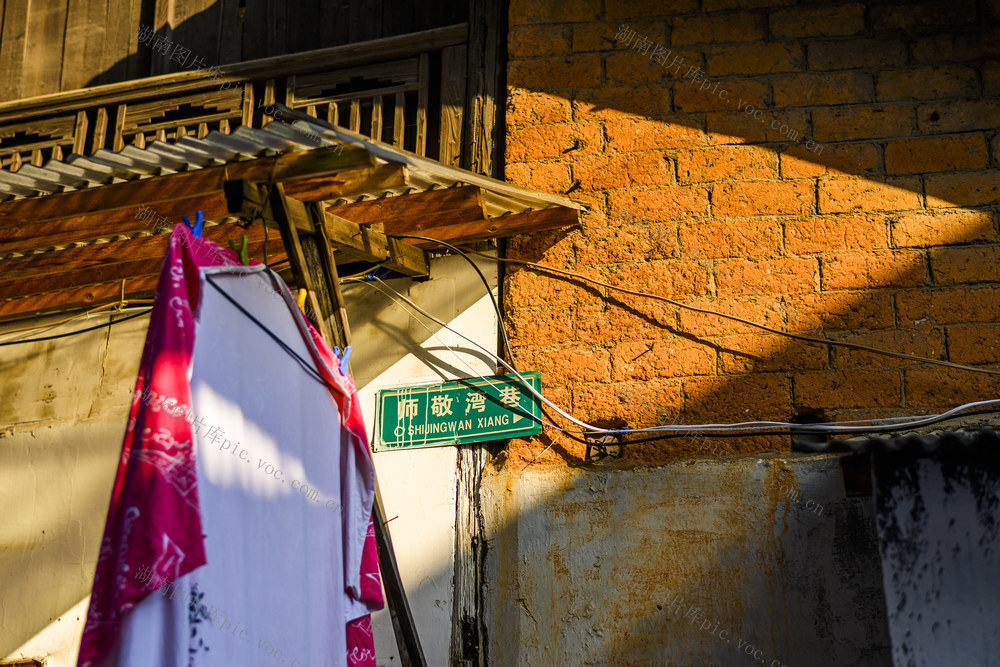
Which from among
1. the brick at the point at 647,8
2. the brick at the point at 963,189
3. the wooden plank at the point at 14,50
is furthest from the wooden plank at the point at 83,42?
the brick at the point at 963,189

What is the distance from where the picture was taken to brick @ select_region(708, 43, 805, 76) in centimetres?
411

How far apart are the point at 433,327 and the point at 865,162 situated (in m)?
1.94

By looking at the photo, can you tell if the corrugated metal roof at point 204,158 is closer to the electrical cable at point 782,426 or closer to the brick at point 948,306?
the electrical cable at point 782,426

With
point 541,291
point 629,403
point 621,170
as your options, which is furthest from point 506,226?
point 629,403

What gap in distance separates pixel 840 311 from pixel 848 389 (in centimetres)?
33

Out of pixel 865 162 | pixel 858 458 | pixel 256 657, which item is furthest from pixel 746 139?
pixel 256 657

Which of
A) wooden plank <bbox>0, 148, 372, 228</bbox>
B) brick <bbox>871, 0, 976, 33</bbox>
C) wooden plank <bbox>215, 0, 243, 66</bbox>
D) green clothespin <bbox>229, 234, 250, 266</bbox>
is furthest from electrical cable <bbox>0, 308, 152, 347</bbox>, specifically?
brick <bbox>871, 0, 976, 33</bbox>

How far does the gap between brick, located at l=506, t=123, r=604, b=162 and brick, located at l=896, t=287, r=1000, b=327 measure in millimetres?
1449

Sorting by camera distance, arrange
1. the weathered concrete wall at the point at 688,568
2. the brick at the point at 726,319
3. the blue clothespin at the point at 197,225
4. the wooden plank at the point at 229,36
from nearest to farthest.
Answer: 1. the blue clothespin at the point at 197,225
2. the weathered concrete wall at the point at 688,568
3. the brick at the point at 726,319
4. the wooden plank at the point at 229,36

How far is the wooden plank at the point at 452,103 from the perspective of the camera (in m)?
4.39

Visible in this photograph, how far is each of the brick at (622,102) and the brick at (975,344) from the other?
4.95 ft

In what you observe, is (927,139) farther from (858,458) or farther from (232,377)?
(232,377)

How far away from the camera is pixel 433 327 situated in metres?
4.17

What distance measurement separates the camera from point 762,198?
13.1 ft
